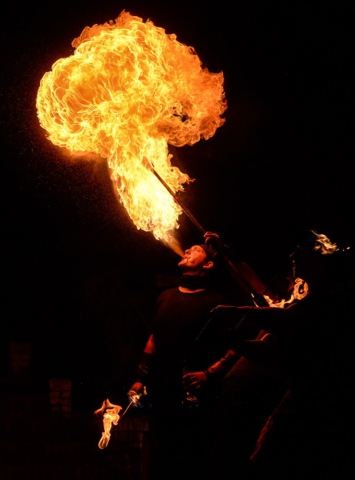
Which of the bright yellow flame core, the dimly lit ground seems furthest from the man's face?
the dimly lit ground

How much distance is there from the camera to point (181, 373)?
4355 mm

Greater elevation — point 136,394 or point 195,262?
point 195,262

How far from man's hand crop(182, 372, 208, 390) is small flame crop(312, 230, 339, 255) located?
1.51m

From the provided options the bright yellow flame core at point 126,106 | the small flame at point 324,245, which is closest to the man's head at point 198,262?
the bright yellow flame core at point 126,106

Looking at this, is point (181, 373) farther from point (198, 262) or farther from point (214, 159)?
point (214, 159)

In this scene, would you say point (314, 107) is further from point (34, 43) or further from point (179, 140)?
point (34, 43)

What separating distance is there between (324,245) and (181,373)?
5.81 feet

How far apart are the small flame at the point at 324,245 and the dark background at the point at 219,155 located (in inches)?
75.5

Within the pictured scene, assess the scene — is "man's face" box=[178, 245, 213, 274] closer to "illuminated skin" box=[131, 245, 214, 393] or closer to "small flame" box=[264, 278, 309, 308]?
"illuminated skin" box=[131, 245, 214, 393]

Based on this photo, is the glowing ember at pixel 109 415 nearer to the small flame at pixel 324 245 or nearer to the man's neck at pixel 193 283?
the man's neck at pixel 193 283

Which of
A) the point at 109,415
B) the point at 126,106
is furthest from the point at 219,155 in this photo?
the point at 109,415

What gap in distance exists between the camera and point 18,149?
24.7 ft

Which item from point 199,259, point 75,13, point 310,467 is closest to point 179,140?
point 199,259

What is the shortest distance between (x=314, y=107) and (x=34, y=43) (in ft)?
12.9
